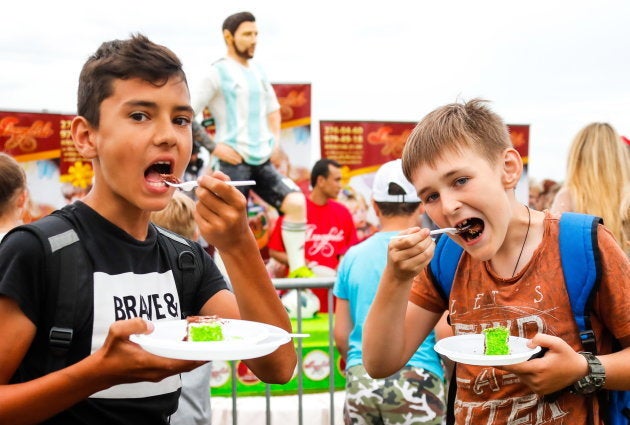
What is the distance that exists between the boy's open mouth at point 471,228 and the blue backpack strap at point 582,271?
233mm

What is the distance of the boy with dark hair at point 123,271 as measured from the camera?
1.63 m

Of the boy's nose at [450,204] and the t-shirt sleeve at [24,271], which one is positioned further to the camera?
the boy's nose at [450,204]

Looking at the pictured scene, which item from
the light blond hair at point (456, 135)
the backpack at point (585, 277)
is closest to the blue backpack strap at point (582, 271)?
the backpack at point (585, 277)

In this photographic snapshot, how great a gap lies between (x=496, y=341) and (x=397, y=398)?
5.24ft

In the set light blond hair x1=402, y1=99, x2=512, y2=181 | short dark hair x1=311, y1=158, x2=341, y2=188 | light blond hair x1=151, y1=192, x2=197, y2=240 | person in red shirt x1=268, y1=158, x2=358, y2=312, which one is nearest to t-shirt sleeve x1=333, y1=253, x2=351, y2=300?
light blond hair x1=151, y1=192, x2=197, y2=240

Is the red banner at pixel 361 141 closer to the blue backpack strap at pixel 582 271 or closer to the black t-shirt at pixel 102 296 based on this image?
the blue backpack strap at pixel 582 271

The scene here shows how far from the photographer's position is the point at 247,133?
6.31m

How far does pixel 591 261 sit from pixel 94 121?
4.44 ft

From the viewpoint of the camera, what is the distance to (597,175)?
423cm

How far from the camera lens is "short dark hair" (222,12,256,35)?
6145 mm

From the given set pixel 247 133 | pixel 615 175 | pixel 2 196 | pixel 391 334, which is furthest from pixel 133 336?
pixel 247 133

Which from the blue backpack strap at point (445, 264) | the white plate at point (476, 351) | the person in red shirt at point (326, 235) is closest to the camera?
the white plate at point (476, 351)

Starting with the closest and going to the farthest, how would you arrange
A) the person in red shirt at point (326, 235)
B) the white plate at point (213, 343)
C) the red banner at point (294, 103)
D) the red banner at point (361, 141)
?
the white plate at point (213, 343)
the person in red shirt at point (326, 235)
the red banner at point (294, 103)
the red banner at point (361, 141)

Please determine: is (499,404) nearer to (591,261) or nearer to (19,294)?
(591,261)
